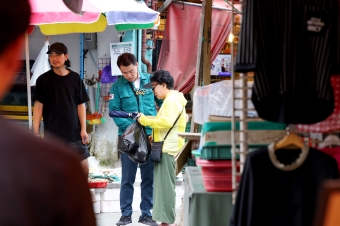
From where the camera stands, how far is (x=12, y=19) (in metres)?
1.46

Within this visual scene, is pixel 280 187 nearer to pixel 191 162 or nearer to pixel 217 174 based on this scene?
pixel 217 174

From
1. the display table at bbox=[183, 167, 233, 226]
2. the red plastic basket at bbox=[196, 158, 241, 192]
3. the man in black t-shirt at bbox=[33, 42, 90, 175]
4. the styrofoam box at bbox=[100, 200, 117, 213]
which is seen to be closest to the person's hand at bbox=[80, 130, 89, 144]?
the man in black t-shirt at bbox=[33, 42, 90, 175]

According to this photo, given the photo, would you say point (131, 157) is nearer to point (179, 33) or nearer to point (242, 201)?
point (242, 201)

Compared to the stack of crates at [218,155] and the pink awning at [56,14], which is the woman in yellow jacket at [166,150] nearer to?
the pink awning at [56,14]

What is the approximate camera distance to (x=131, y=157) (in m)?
7.81

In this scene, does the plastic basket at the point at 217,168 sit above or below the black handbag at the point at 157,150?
above

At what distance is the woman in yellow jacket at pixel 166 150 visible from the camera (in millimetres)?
7684

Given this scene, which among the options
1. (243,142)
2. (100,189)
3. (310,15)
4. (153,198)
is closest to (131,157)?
(153,198)

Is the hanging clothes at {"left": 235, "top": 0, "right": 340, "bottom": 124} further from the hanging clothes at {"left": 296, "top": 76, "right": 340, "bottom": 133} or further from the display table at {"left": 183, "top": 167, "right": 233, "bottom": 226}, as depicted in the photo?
the display table at {"left": 183, "top": 167, "right": 233, "bottom": 226}

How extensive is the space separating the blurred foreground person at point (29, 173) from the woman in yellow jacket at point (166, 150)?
6146 mm

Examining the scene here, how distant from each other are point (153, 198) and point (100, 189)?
115cm

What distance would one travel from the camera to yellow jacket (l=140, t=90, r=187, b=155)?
7662 mm

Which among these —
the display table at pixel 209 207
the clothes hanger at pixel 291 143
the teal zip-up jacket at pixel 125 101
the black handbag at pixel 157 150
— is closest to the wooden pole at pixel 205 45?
the black handbag at pixel 157 150

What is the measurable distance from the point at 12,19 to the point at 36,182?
38cm
